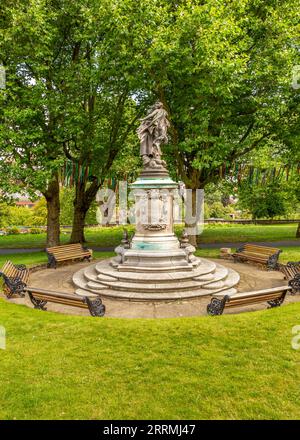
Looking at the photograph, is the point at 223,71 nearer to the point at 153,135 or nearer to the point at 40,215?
the point at 153,135

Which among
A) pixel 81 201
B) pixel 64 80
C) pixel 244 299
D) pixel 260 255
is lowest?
pixel 244 299

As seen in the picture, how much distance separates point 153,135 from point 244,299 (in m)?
7.80

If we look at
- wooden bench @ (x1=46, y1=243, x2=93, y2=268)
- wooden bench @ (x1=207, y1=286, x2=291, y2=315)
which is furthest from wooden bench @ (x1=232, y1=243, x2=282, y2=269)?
wooden bench @ (x1=46, y1=243, x2=93, y2=268)

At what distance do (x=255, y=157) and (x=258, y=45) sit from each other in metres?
8.48

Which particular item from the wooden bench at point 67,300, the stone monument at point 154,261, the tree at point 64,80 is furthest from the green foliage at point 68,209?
the wooden bench at point 67,300

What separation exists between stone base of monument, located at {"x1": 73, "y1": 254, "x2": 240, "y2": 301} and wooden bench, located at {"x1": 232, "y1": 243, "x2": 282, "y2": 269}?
9.24 ft

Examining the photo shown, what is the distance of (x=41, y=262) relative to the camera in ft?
53.2

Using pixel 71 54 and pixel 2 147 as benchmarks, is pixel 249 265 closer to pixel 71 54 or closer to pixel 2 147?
pixel 2 147

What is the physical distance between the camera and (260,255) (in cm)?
1507

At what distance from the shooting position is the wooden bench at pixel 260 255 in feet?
47.1

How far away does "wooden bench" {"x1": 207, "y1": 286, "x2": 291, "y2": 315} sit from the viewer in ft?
27.5

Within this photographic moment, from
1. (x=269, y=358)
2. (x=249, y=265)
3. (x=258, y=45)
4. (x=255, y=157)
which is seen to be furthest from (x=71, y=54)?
(x=269, y=358)

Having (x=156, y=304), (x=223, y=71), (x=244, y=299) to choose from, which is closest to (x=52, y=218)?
(x=156, y=304)
